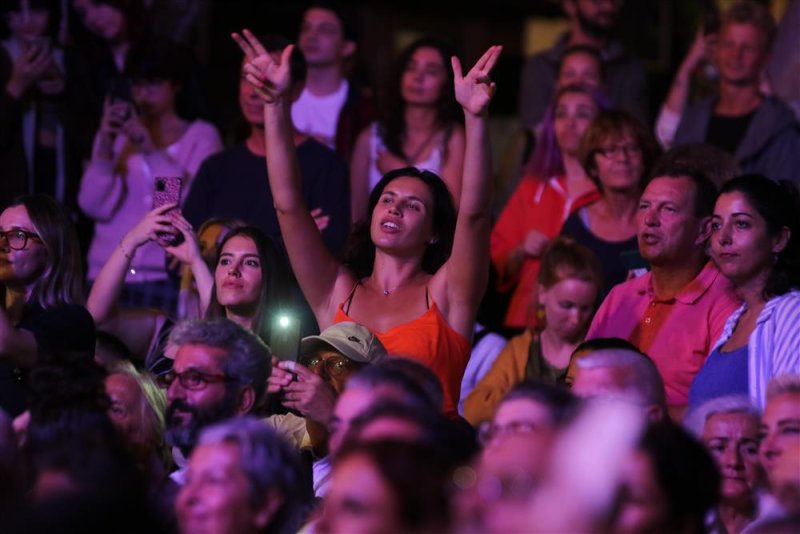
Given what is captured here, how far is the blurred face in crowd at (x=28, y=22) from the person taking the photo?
720 centimetres

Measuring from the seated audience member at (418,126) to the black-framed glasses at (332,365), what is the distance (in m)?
2.00

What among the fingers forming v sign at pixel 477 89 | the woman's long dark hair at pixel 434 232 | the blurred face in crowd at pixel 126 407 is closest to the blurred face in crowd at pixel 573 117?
the woman's long dark hair at pixel 434 232

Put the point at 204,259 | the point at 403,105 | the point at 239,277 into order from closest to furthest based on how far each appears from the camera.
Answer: the point at 239,277
the point at 204,259
the point at 403,105

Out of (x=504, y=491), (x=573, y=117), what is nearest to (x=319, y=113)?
(x=573, y=117)

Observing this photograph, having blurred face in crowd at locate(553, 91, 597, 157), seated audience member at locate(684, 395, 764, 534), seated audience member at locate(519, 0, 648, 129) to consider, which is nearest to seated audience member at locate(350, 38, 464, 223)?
blurred face in crowd at locate(553, 91, 597, 157)

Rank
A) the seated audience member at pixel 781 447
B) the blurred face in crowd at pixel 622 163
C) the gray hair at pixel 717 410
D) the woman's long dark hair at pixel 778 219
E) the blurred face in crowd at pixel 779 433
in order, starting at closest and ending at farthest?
the seated audience member at pixel 781 447 < the blurred face in crowd at pixel 779 433 < the gray hair at pixel 717 410 < the woman's long dark hair at pixel 778 219 < the blurred face in crowd at pixel 622 163

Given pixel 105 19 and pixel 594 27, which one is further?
pixel 594 27

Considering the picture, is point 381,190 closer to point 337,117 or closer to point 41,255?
point 41,255

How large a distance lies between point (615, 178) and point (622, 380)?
2.04m

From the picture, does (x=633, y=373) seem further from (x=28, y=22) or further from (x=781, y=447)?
(x=28, y=22)

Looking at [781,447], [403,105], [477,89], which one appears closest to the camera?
[781,447]

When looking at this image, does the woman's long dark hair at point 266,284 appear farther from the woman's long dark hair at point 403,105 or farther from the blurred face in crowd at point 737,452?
the blurred face in crowd at point 737,452

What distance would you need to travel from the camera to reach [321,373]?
4758 millimetres

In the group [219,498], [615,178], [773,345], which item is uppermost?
[615,178]
